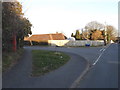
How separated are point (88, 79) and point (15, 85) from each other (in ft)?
12.0

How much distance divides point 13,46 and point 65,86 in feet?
37.7

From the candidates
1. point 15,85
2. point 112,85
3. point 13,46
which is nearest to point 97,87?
point 112,85

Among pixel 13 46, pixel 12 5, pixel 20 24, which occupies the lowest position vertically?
pixel 13 46

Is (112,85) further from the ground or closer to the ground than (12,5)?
closer to the ground

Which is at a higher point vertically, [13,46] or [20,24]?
[20,24]

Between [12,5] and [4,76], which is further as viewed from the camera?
[12,5]

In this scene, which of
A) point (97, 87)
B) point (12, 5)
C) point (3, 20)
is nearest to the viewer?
point (97, 87)

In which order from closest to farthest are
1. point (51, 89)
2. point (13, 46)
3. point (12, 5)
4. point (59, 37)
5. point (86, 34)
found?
point (51, 89) < point (12, 5) < point (13, 46) < point (59, 37) < point (86, 34)

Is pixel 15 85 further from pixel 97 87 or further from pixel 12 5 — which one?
pixel 12 5

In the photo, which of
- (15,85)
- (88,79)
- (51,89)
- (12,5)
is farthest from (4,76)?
(12,5)

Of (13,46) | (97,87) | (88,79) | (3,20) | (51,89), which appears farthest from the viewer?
(13,46)

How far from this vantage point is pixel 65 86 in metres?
8.34

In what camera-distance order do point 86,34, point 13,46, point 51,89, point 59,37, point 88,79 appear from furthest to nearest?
point 86,34, point 59,37, point 13,46, point 88,79, point 51,89

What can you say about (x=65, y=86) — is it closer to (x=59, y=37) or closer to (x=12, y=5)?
(x=12, y=5)
